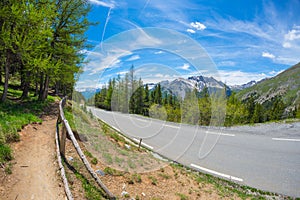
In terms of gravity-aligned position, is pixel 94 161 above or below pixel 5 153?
below

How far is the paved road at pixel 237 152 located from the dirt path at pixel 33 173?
2.19 meters

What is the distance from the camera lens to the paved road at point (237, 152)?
5891 mm

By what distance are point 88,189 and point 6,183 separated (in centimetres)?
175

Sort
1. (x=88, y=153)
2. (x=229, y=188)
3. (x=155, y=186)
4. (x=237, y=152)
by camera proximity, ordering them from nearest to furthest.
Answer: (x=155, y=186) < (x=229, y=188) < (x=88, y=153) < (x=237, y=152)

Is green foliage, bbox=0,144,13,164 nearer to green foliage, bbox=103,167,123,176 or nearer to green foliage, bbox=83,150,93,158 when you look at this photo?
green foliage, bbox=83,150,93,158

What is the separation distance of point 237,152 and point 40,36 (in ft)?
40.2

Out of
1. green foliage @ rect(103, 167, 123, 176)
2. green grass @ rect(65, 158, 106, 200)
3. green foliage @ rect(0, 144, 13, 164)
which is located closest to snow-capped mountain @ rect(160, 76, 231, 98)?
green foliage @ rect(103, 167, 123, 176)

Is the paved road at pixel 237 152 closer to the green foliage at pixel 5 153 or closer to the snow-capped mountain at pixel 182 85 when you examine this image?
the snow-capped mountain at pixel 182 85

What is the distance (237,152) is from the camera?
8172mm

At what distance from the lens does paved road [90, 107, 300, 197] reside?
5.89 m

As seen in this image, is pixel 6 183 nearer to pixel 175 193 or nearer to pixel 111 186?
pixel 111 186

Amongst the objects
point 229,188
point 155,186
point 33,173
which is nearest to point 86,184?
point 33,173

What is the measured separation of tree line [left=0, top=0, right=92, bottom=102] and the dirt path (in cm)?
622

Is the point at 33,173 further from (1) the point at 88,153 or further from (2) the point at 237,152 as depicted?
(2) the point at 237,152
